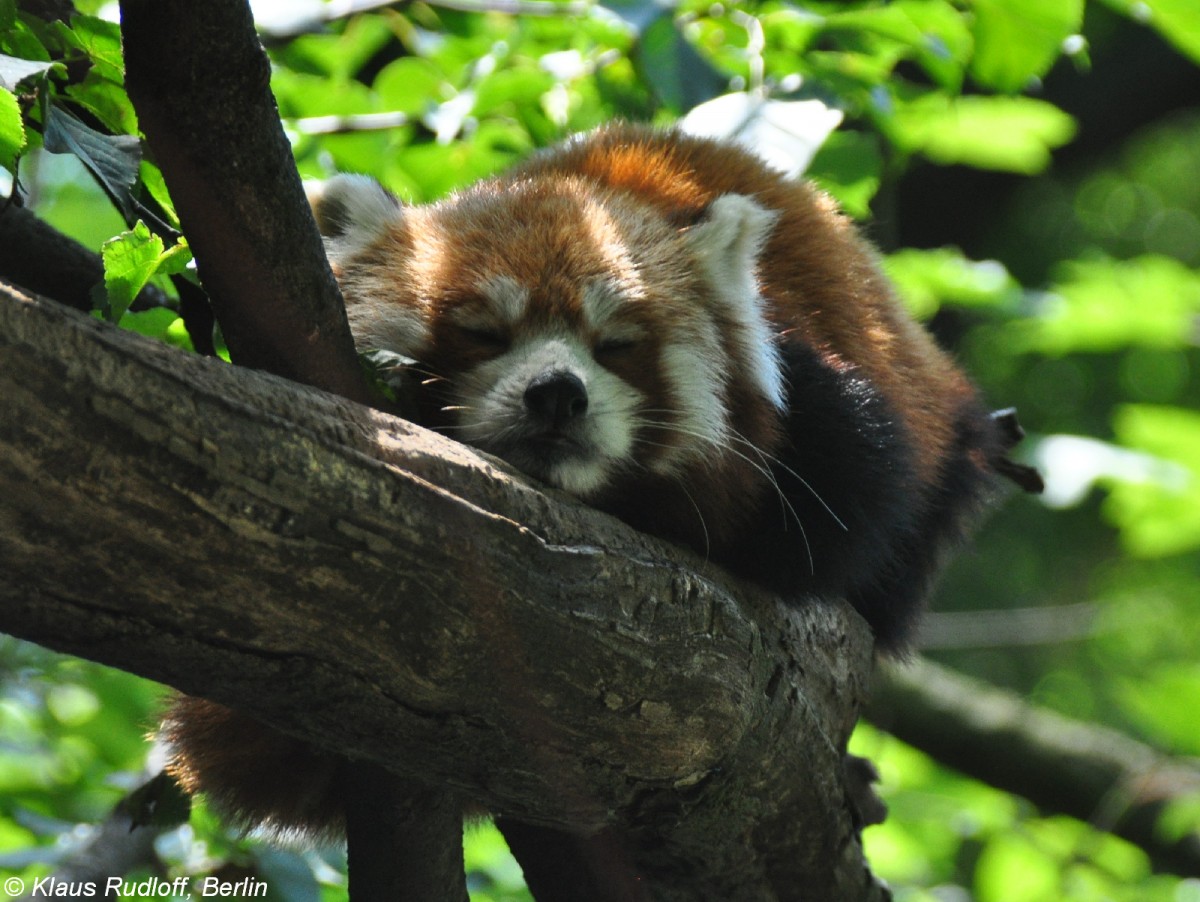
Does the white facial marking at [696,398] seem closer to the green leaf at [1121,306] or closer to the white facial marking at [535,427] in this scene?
the white facial marking at [535,427]

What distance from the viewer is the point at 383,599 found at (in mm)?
1346

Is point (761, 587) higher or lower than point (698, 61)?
lower

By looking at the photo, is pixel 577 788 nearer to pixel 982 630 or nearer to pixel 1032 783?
pixel 1032 783

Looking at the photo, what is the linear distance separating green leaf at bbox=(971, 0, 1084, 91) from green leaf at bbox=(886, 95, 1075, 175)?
1.90 ft

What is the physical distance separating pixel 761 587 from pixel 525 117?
4.71 feet

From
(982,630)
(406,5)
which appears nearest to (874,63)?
(406,5)

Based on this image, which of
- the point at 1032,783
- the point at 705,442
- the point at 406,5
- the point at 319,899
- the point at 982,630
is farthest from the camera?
the point at 982,630

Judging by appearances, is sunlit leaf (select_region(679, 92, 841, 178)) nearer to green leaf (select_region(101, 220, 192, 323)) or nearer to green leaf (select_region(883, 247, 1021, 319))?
green leaf (select_region(883, 247, 1021, 319))

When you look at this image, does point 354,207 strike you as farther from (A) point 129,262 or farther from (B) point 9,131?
(B) point 9,131

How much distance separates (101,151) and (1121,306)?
11.0 ft

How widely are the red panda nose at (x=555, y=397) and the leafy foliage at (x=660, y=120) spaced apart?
21.1 inches

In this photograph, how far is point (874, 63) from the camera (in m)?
2.88

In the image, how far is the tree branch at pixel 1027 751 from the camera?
397cm

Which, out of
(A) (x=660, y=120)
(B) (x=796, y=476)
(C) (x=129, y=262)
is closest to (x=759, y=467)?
(B) (x=796, y=476)
